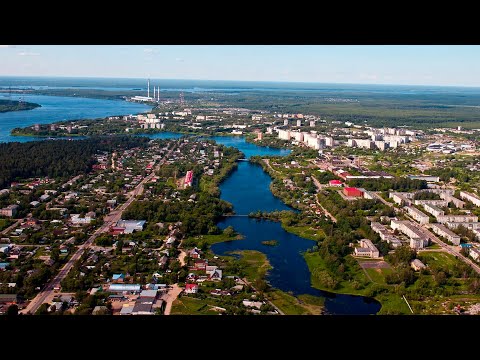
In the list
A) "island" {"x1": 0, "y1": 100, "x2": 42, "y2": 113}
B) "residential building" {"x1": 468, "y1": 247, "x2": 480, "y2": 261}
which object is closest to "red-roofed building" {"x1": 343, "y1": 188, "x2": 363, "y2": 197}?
"residential building" {"x1": 468, "y1": 247, "x2": 480, "y2": 261}

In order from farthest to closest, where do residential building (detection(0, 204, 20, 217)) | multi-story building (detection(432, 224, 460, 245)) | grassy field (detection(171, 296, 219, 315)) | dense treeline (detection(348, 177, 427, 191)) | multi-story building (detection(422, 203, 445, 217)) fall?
dense treeline (detection(348, 177, 427, 191)) → multi-story building (detection(422, 203, 445, 217)) → residential building (detection(0, 204, 20, 217)) → multi-story building (detection(432, 224, 460, 245)) → grassy field (detection(171, 296, 219, 315))

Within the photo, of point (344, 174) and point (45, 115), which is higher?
point (45, 115)

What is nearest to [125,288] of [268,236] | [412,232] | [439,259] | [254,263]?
[254,263]

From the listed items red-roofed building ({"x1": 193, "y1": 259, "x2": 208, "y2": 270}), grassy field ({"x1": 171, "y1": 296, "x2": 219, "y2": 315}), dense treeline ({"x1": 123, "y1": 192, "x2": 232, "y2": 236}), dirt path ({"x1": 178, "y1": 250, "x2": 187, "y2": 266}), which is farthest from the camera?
dense treeline ({"x1": 123, "y1": 192, "x2": 232, "y2": 236})

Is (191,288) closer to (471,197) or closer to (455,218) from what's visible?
(455,218)

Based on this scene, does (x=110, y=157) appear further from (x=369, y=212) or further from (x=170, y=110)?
(x=170, y=110)

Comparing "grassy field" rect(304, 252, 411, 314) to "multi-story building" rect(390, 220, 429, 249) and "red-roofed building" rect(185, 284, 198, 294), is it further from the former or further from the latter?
"red-roofed building" rect(185, 284, 198, 294)

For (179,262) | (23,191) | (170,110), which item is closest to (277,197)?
(179,262)
